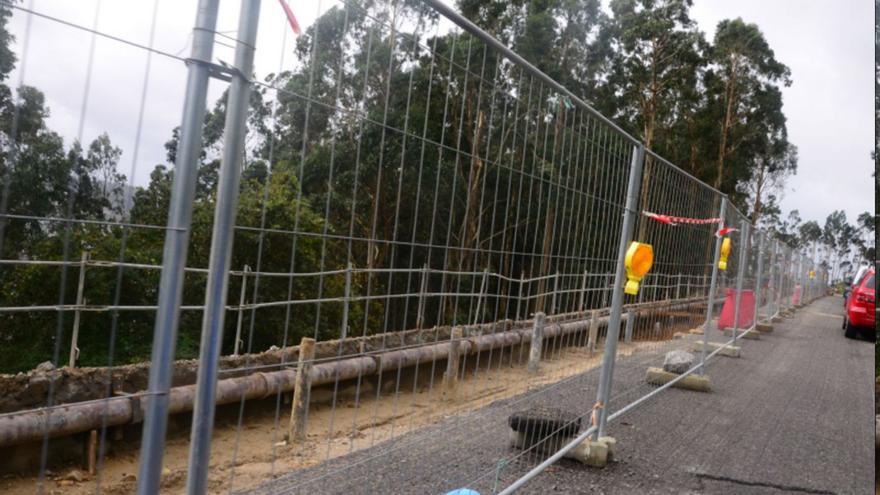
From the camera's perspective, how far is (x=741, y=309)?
12.3 meters

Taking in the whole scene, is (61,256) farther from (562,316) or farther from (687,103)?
(687,103)

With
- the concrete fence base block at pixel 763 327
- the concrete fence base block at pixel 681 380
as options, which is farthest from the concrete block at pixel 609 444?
the concrete fence base block at pixel 763 327

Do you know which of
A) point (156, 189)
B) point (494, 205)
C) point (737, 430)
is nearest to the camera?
point (156, 189)

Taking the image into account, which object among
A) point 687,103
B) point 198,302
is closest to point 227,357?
point 198,302

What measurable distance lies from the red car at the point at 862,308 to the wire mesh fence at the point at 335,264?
1021 centimetres

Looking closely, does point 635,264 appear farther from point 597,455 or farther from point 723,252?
point 723,252

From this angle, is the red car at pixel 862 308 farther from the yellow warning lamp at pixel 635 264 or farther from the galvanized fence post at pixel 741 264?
the yellow warning lamp at pixel 635 264

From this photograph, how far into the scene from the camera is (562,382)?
175 inches

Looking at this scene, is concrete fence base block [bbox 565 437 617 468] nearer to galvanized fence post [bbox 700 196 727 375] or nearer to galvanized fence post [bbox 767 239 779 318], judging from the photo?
galvanized fence post [bbox 700 196 727 375]

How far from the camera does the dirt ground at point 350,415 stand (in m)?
2.63

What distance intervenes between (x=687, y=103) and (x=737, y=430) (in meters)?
26.4

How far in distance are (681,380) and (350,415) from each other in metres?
6.31

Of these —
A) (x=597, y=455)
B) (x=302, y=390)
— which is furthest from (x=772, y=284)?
(x=302, y=390)

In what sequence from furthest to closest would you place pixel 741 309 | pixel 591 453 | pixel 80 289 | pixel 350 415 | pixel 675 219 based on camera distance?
pixel 741 309 → pixel 675 219 → pixel 591 453 → pixel 350 415 → pixel 80 289
